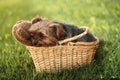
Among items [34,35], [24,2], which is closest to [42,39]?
[34,35]

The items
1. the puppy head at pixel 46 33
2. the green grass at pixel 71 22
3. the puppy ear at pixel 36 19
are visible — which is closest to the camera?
the puppy head at pixel 46 33

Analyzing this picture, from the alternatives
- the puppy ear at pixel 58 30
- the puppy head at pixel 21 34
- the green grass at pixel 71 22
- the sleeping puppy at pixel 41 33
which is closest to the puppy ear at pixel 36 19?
the sleeping puppy at pixel 41 33

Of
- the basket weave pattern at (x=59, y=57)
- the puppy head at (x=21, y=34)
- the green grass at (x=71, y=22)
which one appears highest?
the puppy head at (x=21, y=34)

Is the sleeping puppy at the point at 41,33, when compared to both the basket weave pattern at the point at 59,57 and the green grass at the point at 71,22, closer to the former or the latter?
the basket weave pattern at the point at 59,57

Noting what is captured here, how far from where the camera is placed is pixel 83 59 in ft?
19.4

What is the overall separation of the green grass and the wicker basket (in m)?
0.10

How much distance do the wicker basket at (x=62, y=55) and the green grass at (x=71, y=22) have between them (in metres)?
0.10

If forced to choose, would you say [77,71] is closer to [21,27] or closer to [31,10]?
[21,27]

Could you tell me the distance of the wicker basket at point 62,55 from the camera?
18.7 ft

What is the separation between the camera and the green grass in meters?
5.79

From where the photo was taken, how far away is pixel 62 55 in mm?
5773

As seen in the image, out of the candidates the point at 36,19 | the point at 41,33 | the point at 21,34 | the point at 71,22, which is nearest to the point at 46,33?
the point at 41,33

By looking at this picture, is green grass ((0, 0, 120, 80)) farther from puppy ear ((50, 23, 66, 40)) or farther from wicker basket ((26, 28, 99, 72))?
puppy ear ((50, 23, 66, 40))

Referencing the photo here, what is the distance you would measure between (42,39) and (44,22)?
317 mm
